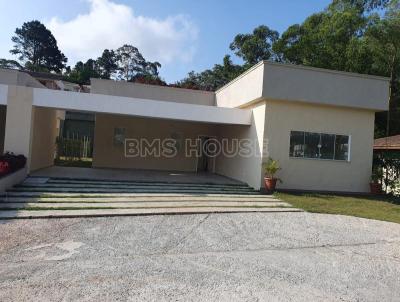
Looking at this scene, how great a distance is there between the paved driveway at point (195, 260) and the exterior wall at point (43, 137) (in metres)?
7.20

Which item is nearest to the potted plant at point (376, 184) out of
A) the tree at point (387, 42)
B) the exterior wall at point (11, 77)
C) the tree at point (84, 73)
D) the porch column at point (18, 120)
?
the tree at point (387, 42)

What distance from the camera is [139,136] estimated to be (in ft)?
62.2

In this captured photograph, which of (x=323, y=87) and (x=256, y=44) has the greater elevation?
(x=256, y=44)

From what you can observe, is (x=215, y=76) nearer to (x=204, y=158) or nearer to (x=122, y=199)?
(x=204, y=158)

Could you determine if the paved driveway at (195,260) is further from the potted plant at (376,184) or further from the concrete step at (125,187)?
the potted plant at (376,184)

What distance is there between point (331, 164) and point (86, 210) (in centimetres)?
994

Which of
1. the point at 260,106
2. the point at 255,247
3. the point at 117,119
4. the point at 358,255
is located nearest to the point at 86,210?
the point at 255,247

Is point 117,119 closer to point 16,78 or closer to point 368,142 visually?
point 16,78

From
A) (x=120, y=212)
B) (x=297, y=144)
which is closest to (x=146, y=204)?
(x=120, y=212)

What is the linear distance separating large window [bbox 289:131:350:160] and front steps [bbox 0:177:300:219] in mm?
2585

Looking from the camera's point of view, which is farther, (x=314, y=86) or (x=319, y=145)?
(x=319, y=145)

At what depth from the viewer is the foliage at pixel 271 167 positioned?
44.9ft

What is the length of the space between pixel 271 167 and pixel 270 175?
0.36 meters

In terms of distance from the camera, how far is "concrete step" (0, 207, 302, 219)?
Result: 8.58 metres
